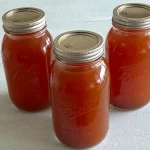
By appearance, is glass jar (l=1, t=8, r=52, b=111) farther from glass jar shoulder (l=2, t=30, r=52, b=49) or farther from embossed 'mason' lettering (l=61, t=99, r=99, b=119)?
embossed 'mason' lettering (l=61, t=99, r=99, b=119)

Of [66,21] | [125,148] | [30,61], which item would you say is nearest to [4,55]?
[30,61]

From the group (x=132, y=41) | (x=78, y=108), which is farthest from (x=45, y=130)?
(x=132, y=41)

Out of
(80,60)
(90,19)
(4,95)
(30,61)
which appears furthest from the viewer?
(90,19)

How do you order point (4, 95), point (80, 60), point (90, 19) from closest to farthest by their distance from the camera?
point (80, 60) → point (4, 95) → point (90, 19)

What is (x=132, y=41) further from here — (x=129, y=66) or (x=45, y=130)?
(x=45, y=130)

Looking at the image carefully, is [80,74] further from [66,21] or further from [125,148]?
[66,21]

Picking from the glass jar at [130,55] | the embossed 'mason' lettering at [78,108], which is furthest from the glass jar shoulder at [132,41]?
the embossed 'mason' lettering at [78,108]
